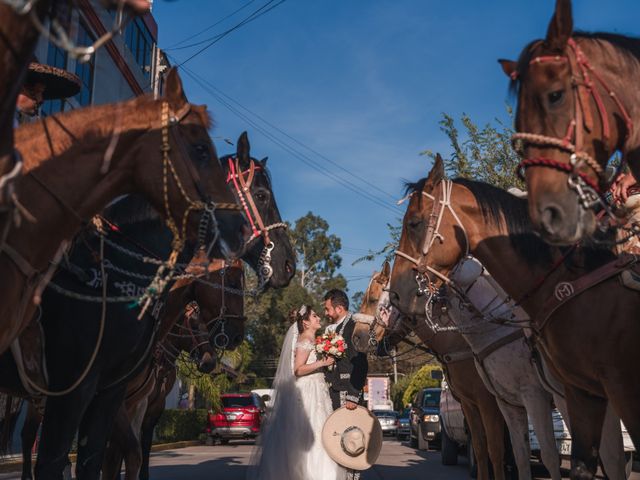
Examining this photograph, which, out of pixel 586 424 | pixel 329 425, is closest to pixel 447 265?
pixel 586 424

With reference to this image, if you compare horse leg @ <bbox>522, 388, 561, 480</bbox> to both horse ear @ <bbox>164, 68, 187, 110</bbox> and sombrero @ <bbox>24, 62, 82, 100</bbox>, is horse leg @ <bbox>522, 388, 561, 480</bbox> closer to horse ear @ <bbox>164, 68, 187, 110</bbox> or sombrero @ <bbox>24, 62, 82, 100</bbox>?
horse ear @ <bbox>164, 68, 187, 110</bbox>

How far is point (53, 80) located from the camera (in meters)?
6.86

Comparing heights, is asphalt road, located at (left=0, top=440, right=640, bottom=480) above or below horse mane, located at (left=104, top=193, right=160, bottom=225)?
below

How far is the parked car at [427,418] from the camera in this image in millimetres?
21516

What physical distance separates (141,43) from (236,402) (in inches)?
647

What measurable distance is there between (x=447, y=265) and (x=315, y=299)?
2176 inches

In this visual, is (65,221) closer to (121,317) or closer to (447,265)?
(121,317)

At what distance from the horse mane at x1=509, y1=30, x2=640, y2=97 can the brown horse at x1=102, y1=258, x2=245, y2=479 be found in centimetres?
405

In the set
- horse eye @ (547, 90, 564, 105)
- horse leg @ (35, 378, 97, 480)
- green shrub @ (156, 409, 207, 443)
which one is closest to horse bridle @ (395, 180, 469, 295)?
horse eye @ (547, 90, 564, 105)

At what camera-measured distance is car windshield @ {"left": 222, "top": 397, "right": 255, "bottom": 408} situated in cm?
2947

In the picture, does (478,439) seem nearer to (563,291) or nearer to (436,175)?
(436,175)

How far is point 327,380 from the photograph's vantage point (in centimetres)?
958

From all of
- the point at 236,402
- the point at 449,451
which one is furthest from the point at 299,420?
the point at 236,402

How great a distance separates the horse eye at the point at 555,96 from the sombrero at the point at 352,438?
5847 millimetres
